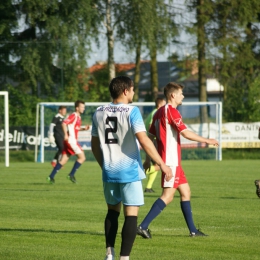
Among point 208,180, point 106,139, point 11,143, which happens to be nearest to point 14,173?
point 208,180

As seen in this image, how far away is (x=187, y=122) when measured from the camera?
33188 mm

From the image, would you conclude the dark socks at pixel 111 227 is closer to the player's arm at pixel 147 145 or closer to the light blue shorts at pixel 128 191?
the light blue shorts at pixel 128 191

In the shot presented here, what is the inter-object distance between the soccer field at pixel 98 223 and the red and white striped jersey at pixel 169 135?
0.95 m

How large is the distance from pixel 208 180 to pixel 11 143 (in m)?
13.2

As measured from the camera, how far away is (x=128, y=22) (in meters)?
36.1

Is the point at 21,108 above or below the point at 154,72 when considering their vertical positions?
below

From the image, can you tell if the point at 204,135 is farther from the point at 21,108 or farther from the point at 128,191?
the point at 128,191

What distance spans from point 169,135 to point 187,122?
23913 mm

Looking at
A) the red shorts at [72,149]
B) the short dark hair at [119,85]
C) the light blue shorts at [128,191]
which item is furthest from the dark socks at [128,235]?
the red shorts at [72,149]

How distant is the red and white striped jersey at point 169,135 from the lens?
930cm

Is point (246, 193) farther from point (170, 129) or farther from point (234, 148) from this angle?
point (234, 148)

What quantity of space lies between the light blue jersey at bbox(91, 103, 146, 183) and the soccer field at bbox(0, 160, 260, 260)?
103cm

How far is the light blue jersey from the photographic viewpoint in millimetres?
7082

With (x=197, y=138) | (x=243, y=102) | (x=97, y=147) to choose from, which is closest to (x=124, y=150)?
(x=97, y=147)
